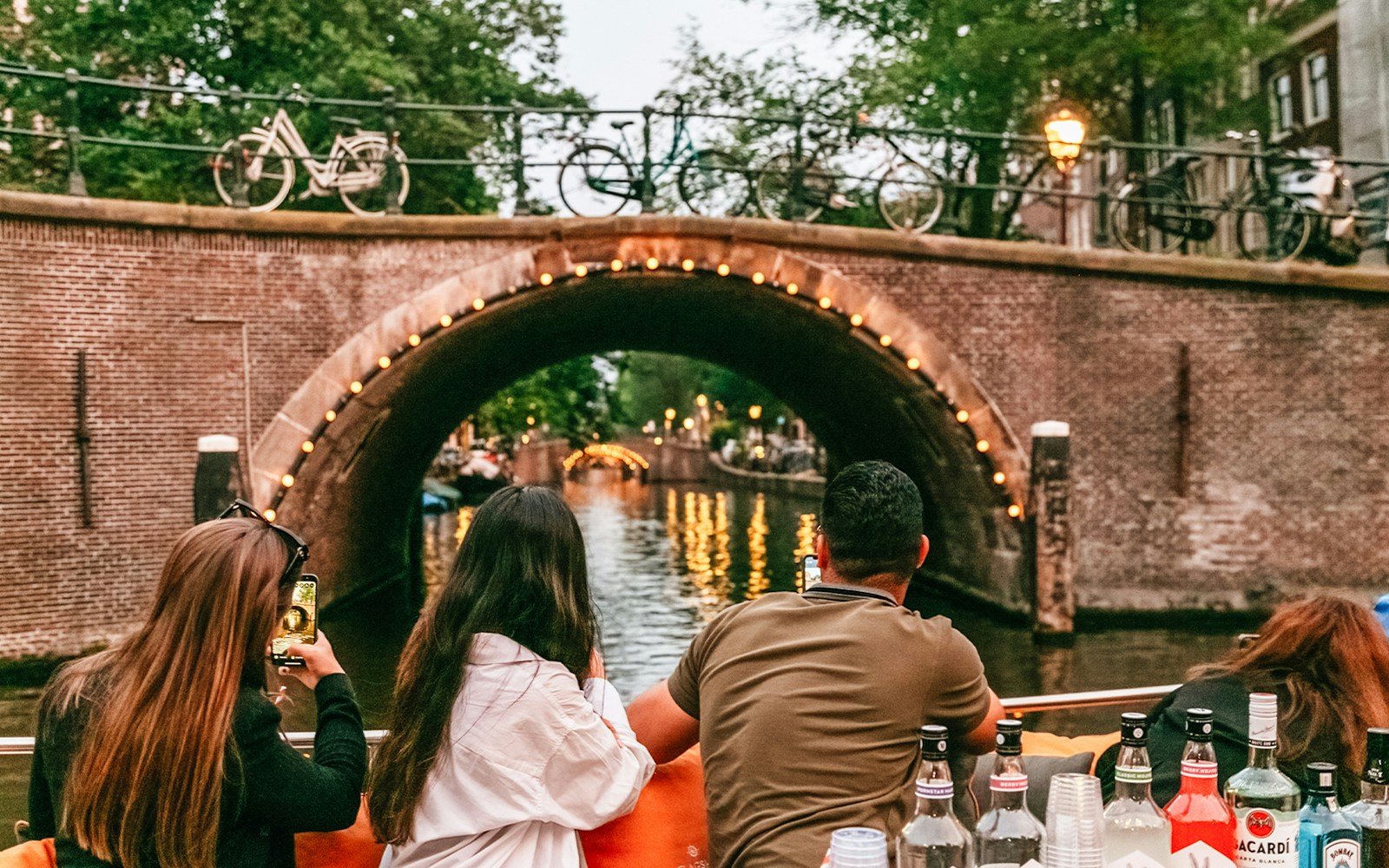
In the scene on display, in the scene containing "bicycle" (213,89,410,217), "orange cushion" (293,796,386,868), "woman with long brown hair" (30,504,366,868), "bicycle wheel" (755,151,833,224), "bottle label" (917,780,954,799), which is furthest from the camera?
"bicycle wheel" (755,151,833,224)

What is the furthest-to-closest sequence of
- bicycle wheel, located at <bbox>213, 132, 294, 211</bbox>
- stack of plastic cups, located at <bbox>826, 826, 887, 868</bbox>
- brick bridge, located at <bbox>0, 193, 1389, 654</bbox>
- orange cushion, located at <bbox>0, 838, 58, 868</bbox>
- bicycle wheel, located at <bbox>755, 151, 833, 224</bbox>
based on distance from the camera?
bicycle wheel, located at <bbox>755, 151, 833, 224</bbox>, bicycle wheel, located at <bbox>213, 132, 294, 211</bbox>, brick bridge, located at <bbox>0, 193, 1389, 654</bbox>, orange cushion, located at <bbox>0, 838, 58, 868</bbox>, stack of plastic cups, located at <bbox>826, 826, 887, 868</bbox>

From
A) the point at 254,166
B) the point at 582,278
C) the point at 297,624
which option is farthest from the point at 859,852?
the point at 254,166

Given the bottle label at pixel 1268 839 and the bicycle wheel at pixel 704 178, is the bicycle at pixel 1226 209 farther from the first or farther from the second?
the bottle label at pixel 1268 839

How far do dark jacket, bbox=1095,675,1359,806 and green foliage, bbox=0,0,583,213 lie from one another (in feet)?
49.8

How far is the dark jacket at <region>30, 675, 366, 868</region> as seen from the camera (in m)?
2.09

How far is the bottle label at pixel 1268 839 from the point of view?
6.13 ft

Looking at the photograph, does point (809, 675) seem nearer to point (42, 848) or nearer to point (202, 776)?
point (202, 776)

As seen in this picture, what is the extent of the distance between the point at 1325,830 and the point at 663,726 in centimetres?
119

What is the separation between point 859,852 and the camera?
157 centimetres

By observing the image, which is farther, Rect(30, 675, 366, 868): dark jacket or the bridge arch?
the bridge arch

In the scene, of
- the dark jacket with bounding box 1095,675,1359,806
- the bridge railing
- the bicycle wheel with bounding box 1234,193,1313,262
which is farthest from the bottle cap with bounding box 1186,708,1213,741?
the bicycle wheel with bounding box 1234,193,1313,262

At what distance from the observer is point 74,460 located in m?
10.4

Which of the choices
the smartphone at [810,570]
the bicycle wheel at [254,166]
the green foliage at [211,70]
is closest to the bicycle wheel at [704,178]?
the bicycle wheel at [254,166]

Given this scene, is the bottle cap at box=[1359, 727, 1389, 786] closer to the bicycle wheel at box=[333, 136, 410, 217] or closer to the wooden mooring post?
the wooden mooring post
